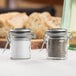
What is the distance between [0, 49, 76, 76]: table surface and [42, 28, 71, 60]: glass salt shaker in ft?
0.07

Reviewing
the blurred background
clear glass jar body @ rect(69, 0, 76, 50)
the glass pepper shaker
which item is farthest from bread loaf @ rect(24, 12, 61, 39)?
the blurred background

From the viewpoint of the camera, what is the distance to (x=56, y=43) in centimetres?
74

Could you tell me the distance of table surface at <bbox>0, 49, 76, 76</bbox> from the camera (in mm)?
556

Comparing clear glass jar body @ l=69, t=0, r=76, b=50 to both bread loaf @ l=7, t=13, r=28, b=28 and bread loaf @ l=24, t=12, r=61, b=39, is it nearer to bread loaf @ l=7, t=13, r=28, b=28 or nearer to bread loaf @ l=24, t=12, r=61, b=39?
bread loaf @ l=24, t=12, r=61, b=39

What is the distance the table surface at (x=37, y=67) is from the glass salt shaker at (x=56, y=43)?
0.02 meters

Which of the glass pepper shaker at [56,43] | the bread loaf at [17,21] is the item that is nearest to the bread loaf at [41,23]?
the bread loaf at [17,21]

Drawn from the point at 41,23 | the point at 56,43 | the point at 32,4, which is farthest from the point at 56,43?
the point at 32,4

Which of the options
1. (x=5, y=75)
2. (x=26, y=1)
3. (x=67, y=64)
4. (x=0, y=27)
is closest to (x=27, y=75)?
(x=5, y=75)

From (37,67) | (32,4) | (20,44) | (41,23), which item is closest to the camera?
(37,67)

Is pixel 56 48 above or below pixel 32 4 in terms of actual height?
below

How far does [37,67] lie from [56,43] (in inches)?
5.1

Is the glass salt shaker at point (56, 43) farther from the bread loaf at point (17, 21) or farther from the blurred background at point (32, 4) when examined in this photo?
the blurred background at point (32, 4)

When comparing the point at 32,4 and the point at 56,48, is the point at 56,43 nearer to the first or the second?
the point at 56,48

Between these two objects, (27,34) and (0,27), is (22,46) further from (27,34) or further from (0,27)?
(0,27)
